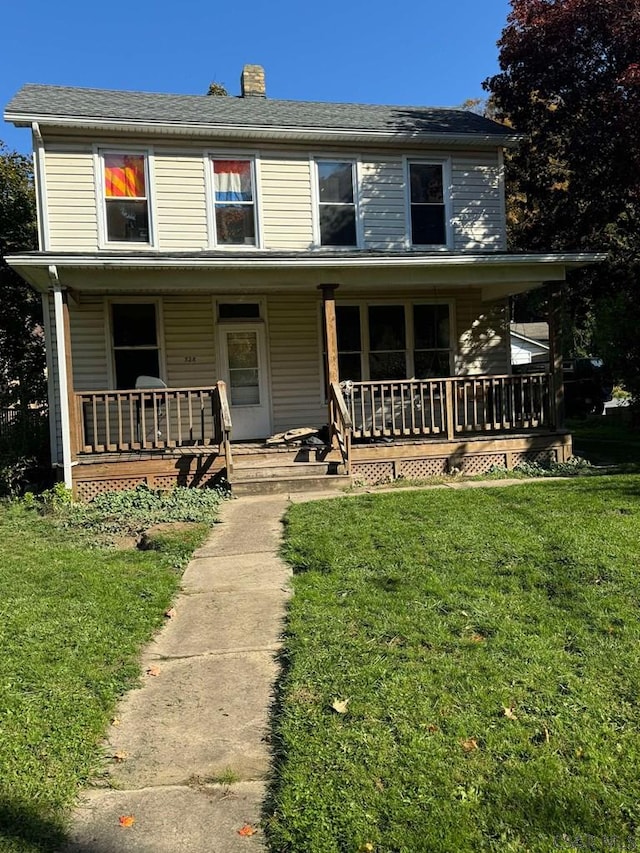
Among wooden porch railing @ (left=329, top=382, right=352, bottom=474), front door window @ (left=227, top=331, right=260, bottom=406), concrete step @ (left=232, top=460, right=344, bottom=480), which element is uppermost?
front door window @ (left=227, top=331, right=260, bottom=406)

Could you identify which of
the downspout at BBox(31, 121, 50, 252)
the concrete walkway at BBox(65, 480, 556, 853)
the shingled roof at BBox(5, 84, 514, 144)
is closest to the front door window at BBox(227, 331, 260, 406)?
the downspout at BBox(31, 121, 50, 252)

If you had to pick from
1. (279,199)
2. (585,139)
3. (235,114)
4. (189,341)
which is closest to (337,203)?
(279,199)

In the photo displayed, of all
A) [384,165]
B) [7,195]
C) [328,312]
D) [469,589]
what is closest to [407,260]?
[328,312]

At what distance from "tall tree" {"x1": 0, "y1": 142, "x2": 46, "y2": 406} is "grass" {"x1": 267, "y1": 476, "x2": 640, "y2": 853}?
41.3 feet

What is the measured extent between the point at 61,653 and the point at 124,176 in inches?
372

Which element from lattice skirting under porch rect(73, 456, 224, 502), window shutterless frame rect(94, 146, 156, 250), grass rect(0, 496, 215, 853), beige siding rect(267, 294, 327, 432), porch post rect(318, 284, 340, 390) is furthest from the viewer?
beige siding rect(267, 294, 327, 432)

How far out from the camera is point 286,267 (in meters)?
10.2

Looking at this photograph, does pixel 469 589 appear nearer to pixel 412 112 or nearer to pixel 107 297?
pixel 107 297

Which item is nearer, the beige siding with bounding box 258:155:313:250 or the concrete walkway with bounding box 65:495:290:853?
the concrete walkway with bounding box 65:495:290:853

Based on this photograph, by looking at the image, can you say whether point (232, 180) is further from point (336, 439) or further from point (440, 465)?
point (440, 465)

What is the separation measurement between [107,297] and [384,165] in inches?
224

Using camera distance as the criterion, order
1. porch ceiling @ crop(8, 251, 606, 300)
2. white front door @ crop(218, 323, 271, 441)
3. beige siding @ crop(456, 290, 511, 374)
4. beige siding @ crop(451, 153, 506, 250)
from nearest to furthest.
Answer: porch ceiling @ crop(8, 251, 606, 300) → white front door @ crop(218, 323, 271, 441) → beige siding @ crop(451, 153, 506, 250) → beige siding @ crop(456, 290, 511, 374)

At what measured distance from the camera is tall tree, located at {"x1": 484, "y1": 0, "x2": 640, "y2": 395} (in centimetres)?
1252

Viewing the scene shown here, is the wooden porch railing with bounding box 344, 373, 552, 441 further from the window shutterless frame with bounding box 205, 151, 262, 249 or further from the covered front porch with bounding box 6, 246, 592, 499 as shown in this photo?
the window shutterless frame with bounding box 205, 151, 262, 249
